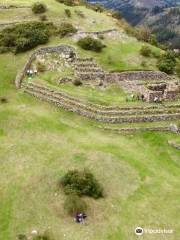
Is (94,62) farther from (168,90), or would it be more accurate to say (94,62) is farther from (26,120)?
(26,120)

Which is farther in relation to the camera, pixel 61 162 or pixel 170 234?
pixel 61 162

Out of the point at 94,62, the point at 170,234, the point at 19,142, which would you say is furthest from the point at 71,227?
the point at 94,62

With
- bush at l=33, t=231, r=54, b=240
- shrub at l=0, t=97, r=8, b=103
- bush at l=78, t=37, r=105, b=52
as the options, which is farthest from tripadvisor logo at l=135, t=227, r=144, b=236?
bush at l=78, t=37, r=105, b=52

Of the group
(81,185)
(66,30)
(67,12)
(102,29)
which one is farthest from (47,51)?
(81,185)

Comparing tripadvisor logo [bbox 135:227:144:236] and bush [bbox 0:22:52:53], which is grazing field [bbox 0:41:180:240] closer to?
tripadvisor logo [bbox 135:227:144:236]

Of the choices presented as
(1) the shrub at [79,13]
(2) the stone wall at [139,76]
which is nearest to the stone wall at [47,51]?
(2) the stone wall at [139,76]

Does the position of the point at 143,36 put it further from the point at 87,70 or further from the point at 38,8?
the point at 87,70
